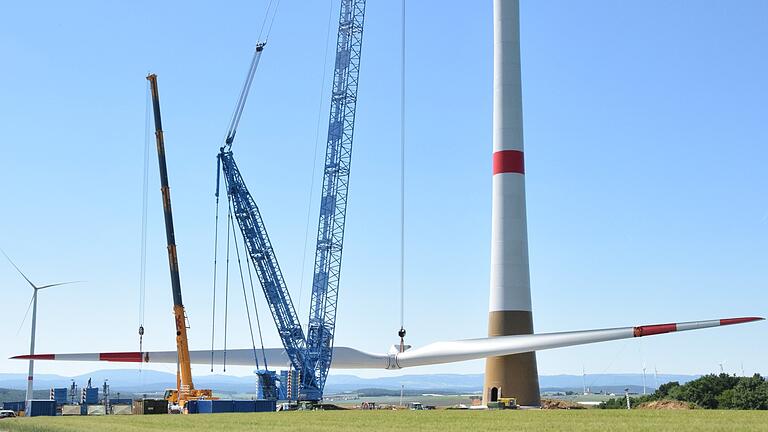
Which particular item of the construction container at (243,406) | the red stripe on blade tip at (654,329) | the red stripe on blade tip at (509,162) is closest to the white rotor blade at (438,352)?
the red stripe on blade tip at (654,329)

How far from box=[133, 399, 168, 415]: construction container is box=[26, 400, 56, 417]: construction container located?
1060cm

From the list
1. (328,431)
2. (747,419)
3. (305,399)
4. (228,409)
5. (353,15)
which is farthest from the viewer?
(305,399)

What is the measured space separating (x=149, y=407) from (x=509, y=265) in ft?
127

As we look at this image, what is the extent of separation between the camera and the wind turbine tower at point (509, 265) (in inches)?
3725

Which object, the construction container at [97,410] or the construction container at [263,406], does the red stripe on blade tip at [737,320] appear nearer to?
the construction container at [263,406]

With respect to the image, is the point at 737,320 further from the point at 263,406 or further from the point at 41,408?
the point at 41,408

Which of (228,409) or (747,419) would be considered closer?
(747,419)

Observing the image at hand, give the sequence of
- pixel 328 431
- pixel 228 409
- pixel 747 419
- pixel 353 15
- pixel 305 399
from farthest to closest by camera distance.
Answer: pixel 305 399 < pixel 353 15 < pixel 228 409 < pixel 747 419 < pixel 328 431

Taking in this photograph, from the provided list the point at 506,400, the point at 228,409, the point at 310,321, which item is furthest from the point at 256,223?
the point at 506,400

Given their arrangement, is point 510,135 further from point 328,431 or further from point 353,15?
point 328,431

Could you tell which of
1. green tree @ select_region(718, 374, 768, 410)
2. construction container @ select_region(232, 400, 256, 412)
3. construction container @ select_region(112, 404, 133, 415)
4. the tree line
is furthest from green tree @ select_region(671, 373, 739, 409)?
construction container @ select_region(112, 404, 133, 415)

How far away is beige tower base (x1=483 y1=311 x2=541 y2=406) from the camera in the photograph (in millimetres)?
94000

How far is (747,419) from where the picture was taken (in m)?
50.8

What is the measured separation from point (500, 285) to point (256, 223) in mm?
35049
